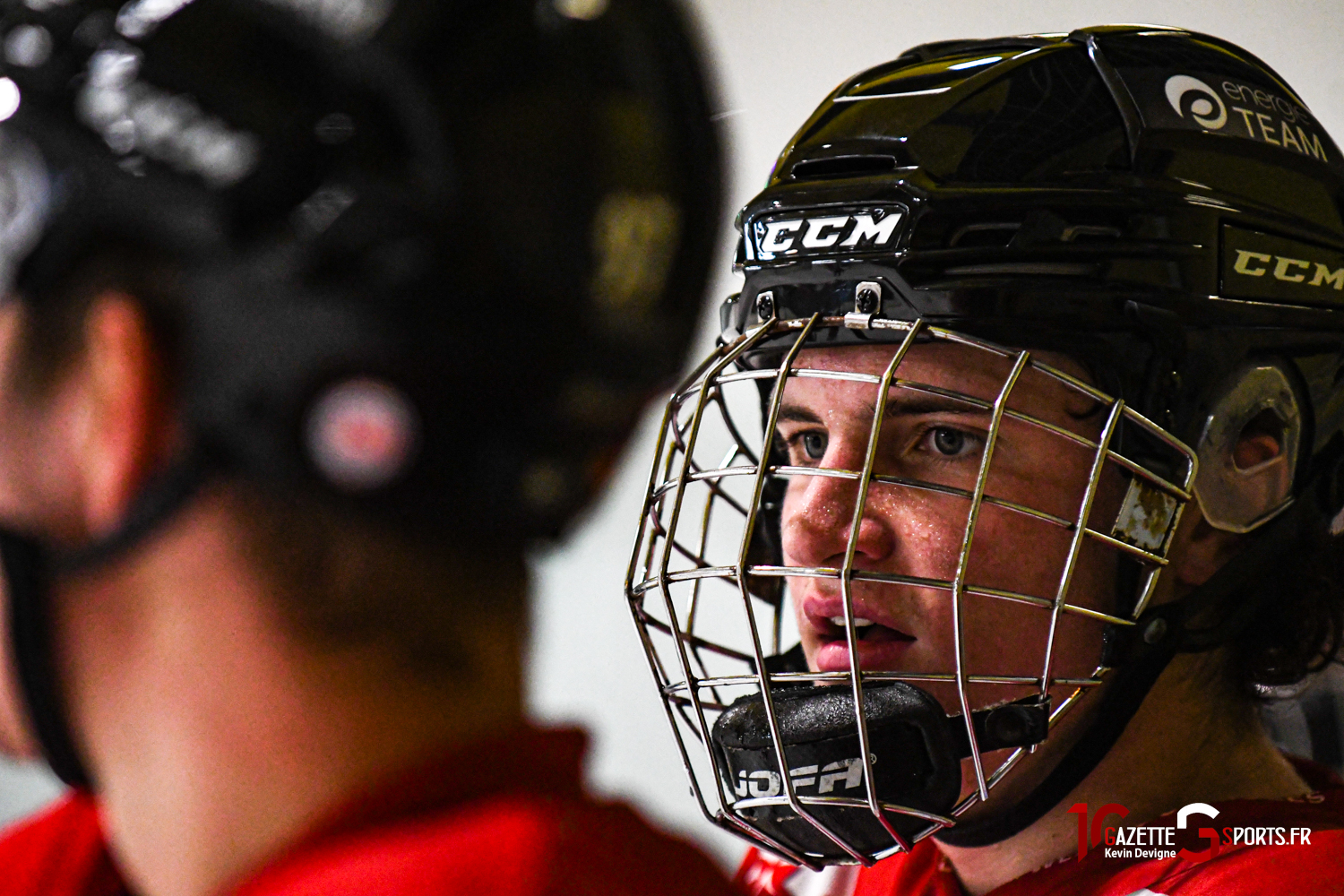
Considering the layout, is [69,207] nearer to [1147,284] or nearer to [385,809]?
[385,809]

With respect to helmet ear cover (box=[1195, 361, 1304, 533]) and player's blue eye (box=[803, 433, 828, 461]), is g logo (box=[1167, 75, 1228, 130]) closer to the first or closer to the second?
helmet ear cover (box=[1195, 361, 1304, 533])

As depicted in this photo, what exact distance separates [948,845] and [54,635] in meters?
0.86

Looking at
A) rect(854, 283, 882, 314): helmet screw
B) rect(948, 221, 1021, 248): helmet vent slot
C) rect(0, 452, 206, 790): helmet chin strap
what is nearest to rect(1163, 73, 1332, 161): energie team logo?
rect(948, 221, 1021, 248): helmet vent slot

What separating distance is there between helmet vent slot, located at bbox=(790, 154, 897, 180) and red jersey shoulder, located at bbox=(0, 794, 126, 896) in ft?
2.36

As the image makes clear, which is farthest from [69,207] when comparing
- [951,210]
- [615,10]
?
[951,210]

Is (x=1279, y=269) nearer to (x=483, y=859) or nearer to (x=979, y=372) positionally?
(x=979, y=372)

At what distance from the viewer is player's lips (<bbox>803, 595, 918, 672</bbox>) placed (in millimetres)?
999

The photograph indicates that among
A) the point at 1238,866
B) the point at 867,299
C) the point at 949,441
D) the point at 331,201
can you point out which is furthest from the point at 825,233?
the point at 331,201

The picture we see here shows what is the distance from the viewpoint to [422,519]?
0.42 m

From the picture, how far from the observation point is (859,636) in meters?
1.03

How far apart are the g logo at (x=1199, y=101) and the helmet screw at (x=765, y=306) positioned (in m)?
0.35

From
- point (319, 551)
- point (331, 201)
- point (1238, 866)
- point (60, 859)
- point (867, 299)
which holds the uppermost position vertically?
point (331, 201)

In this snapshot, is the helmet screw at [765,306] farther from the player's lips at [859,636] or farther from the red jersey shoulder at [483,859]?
the red jersey shoulder at [483,859]

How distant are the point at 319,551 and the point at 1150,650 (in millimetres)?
748
